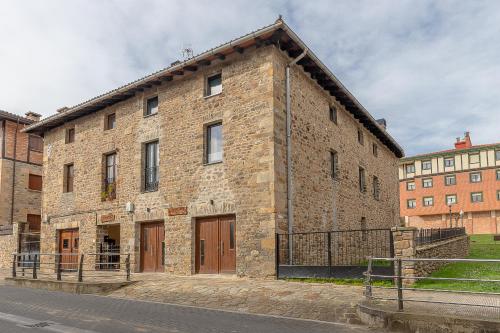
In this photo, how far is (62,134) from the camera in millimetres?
20203

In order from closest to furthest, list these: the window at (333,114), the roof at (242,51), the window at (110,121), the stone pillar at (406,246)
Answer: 1. the stone pillar at (406,246)
2. the roof at (242,51)
3. the window at (333,114)
4. the window at (110,121)

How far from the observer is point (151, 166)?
648 inches

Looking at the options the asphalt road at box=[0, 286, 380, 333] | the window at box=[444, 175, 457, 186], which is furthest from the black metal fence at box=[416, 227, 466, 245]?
the window at box=[444, 175, 457, 186]

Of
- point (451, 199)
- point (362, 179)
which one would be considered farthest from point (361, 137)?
point (451, 199)

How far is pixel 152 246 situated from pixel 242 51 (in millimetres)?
7336

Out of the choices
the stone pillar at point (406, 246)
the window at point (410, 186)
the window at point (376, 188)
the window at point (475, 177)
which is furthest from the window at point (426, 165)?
the stone pillar at point (406, 246)

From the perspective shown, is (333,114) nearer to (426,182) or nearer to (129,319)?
(129,319)

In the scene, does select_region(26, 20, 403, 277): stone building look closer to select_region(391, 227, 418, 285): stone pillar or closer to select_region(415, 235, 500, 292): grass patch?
select_region(391, 227, 418, 285): stone pillar

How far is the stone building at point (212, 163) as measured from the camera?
43.8 ft

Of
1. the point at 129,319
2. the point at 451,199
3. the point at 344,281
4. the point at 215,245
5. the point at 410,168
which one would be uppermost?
the point at 410,168

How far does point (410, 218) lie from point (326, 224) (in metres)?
41.0

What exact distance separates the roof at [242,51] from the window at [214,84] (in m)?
0.52

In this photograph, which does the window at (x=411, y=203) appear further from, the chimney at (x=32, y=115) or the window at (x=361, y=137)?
the chimney at (x=32, y=115)

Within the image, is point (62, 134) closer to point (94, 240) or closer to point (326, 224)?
point (94, 240)
